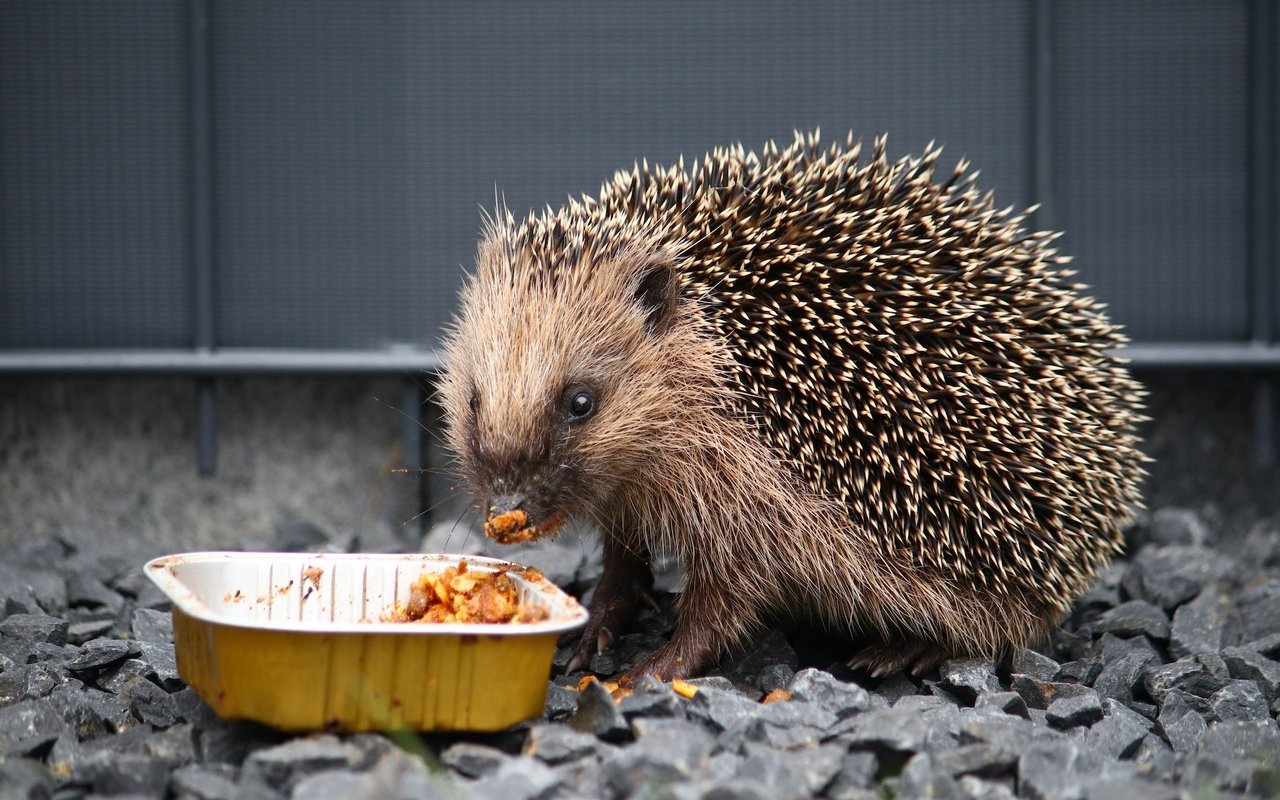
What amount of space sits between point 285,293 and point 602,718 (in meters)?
4.59

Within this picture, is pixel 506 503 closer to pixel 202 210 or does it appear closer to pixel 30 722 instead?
pixel 30 722

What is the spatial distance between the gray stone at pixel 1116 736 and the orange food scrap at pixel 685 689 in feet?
4.76

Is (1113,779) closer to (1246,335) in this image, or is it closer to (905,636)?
(905,636)

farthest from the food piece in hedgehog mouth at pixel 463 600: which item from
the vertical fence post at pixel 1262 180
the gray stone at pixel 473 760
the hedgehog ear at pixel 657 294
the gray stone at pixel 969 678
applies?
the vertical fence post at pixel 1262 180

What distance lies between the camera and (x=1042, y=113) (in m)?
7.84

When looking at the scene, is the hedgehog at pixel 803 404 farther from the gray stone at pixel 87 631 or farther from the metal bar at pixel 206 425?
the metal bar at pixel 206 425

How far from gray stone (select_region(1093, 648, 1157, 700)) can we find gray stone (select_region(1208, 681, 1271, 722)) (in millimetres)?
335

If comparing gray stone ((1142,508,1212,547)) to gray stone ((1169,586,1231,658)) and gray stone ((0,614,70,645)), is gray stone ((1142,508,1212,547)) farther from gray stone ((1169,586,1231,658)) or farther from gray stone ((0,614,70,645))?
gray stone ((0,614,70,645))

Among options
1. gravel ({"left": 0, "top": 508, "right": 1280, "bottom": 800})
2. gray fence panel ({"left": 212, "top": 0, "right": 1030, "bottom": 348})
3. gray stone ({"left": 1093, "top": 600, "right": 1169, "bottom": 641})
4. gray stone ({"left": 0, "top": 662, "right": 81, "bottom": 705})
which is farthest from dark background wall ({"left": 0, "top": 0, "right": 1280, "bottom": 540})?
gray stone ({"left": 0, "top": 662, "right": 81, "bottom": 705})

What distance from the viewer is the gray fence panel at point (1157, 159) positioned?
26.0ft

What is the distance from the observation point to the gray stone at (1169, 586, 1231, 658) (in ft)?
19.0

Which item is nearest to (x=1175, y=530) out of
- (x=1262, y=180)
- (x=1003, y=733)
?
(x=1262, y=180)

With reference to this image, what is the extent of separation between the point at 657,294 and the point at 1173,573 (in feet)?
11.7

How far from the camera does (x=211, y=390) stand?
788 cm
